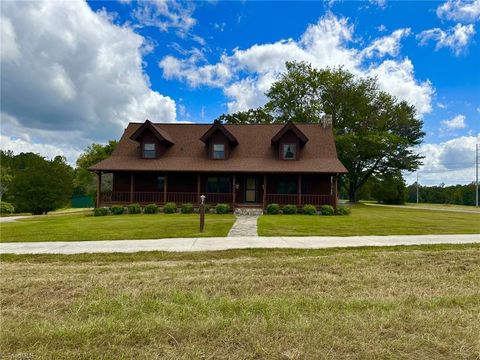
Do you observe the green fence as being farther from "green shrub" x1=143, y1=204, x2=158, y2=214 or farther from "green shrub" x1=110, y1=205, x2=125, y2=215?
"green shrub" x1=143, y1=204, x2=158, y2=214

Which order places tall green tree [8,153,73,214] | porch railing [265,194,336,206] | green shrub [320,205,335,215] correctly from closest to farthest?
green shrub [320,205,335,215] → porch railing [265,194,336,206] → tall green tree [8,153,73,214]

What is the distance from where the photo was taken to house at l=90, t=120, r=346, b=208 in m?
22.1

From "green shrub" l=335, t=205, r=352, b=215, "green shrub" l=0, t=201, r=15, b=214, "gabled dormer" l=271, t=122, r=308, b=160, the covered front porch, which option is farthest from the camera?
"green shrub" l=0, t=201, r=15, b=214

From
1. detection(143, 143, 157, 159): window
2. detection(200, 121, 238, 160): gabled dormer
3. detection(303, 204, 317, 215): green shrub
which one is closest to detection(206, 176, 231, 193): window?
detection(200, 121, 238, 160): gabled dormer

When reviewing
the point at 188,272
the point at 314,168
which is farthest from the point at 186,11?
the point at 188,272

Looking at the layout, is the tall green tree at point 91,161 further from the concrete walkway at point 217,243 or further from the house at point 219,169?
the concrete walkway at point 217,243

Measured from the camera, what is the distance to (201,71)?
23469mm

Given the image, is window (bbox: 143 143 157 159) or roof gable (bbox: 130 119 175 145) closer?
roof gable (bbox: 130 119 175 145)

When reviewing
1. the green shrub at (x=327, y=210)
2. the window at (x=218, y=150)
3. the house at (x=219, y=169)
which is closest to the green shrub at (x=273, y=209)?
the house at (x=219, y=169)

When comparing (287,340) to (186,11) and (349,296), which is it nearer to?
(349,296)

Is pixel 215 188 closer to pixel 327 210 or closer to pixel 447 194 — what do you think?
pixel 327 210

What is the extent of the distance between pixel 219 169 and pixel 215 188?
235cm

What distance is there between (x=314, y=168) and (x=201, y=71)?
10771 mm

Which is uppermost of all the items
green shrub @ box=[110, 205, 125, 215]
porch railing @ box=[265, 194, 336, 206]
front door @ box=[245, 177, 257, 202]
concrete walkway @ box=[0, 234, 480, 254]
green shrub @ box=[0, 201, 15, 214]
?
front door @ box=[245, 177, 257, 202]
